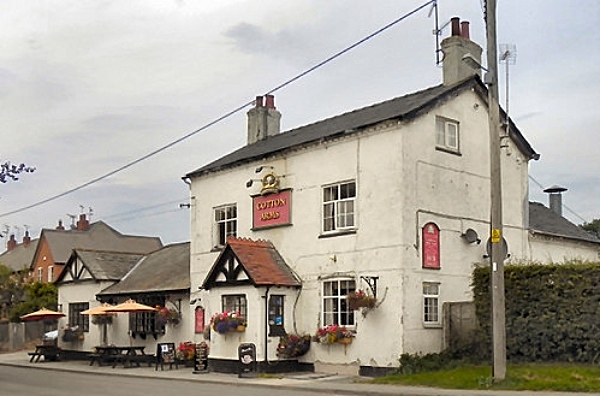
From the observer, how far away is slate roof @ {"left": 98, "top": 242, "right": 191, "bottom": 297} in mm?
33594

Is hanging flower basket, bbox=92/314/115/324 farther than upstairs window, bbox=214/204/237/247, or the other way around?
hanging flower basket, bbox=92/314/115/324

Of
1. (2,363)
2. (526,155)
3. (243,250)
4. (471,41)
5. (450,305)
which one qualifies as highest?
(471,41)

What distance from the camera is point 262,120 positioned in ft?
112

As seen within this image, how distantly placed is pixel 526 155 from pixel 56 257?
49948 mm

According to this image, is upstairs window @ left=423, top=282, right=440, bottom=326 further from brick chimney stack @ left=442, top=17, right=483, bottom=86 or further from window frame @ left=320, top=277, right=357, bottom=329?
brick chimney stack @ left=442, top=17, right=483, bottom=86

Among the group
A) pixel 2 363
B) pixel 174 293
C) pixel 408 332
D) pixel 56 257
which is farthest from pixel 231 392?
pixel 56 257

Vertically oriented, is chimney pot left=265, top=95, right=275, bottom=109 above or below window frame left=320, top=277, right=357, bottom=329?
above

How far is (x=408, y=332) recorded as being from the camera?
23.4m

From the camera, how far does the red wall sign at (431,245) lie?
79.8ft

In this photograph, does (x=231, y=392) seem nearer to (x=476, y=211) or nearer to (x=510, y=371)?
(x=510, y=371)

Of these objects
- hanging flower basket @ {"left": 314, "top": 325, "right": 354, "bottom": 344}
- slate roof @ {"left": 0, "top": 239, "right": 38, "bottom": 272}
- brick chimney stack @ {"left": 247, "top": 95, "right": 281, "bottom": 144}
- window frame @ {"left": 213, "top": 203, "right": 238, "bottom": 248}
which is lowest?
hanging flower basket @ {"left": 314, "top": 325, "right": 354, "bottom": 344}

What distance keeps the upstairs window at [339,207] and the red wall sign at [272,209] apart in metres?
1.69

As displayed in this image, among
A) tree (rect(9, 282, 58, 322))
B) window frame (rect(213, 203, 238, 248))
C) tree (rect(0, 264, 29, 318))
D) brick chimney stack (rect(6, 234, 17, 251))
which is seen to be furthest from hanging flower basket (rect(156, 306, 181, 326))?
brick chimney stack (rect(6, 234, 17, 251))

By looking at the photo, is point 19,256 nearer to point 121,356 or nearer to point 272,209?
point 121,356
